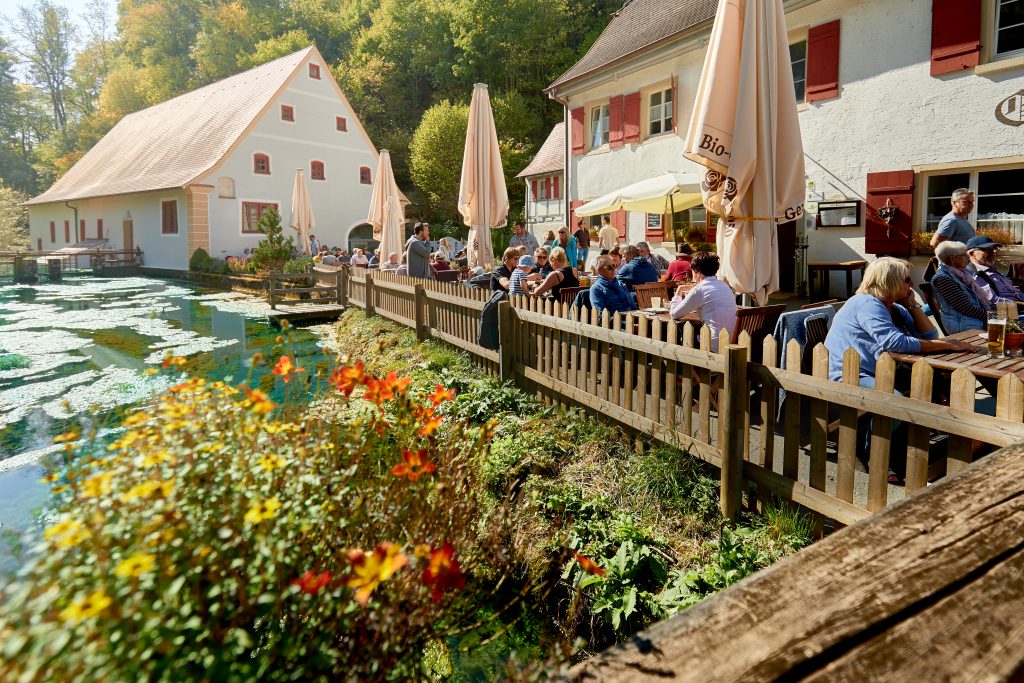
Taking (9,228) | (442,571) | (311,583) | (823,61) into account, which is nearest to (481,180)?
(823,61)

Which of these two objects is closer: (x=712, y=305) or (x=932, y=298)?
(x=712, y=305)

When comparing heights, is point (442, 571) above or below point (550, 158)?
below

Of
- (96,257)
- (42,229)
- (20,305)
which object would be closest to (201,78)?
(42,229)

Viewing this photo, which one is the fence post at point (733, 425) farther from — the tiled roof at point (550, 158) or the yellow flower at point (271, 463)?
the tiled roof at point (550, 158)

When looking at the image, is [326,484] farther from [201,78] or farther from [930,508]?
[201,78]

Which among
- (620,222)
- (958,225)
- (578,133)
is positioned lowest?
(958,225)

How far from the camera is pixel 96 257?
3111cm

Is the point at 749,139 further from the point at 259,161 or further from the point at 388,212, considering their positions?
the point at 259,161

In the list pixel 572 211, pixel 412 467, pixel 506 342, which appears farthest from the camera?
pixel 572 211

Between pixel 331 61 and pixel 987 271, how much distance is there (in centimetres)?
5603

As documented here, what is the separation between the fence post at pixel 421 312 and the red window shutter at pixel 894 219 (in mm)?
6811

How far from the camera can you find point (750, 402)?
14.1ft

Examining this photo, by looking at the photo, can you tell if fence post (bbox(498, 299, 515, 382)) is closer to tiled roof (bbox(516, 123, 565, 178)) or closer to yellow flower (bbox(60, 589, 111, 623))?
yellow flower (bbox(60, 589, 111, 623))

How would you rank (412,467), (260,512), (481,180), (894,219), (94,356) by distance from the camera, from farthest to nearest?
(94,356) < (481,180) < (894,219) < (412,467) < (260,512)
